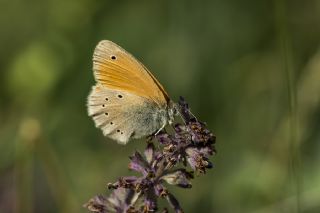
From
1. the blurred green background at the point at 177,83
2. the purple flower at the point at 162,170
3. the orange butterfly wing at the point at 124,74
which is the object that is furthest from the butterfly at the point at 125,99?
the blurred green background at the point at 177,83

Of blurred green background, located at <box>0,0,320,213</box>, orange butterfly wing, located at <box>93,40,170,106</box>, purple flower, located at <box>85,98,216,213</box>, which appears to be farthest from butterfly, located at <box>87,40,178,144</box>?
blurred green background, located at <box>0,0,320,213</box>

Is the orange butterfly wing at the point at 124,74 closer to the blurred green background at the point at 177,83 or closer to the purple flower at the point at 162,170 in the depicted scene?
the purple flower at the point at 162,170

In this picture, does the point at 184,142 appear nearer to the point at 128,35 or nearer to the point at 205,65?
the point at 205,65

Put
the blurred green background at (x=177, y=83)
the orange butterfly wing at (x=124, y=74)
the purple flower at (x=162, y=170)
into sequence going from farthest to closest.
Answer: the blurred green background at (x=177, y=83), the orange butterfly wing at (x=124, y=74), the purple flower at (x=162, y=170)

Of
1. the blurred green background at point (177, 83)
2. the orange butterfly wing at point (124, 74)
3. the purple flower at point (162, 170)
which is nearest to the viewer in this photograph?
the purple flower at point (162, 170)

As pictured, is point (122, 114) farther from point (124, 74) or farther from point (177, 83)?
point (177, 83)

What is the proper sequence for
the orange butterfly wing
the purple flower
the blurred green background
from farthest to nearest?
the blurred green background, the orange butterfly wing, the purple flower

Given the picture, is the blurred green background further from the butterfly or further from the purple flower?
the purple flower
